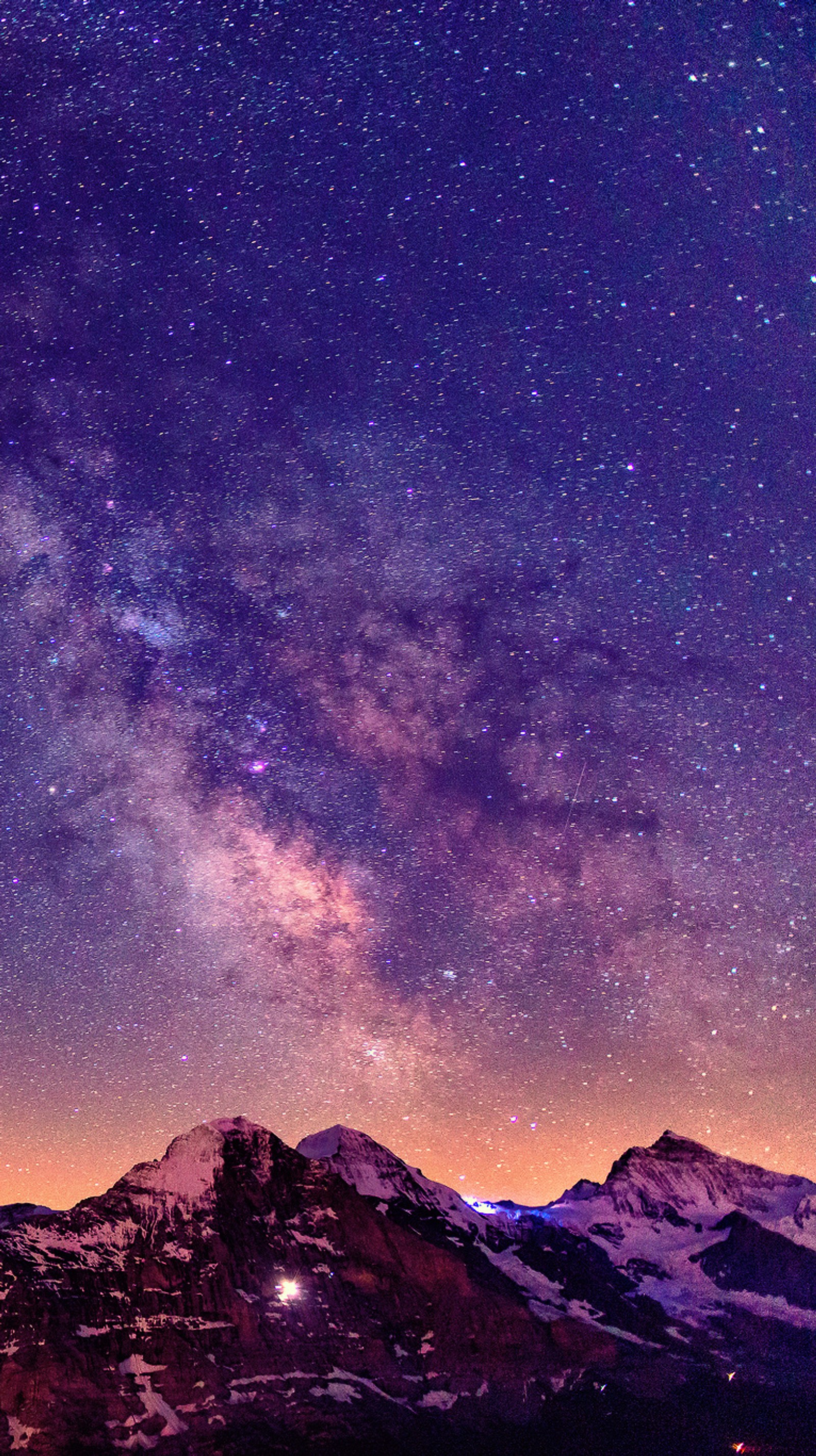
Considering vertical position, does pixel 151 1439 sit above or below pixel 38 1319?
below

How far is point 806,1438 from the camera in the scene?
181375mm

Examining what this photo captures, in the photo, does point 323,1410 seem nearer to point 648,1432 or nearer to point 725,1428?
point 648,1432

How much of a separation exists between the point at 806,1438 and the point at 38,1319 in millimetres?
120549

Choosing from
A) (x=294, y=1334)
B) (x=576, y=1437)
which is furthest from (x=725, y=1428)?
(x=294, y=1334)

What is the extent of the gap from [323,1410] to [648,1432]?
5206 centimetres

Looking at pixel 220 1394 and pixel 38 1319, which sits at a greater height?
pixel 38 1319

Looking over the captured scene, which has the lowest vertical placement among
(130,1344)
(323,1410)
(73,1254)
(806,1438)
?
(806,1438)

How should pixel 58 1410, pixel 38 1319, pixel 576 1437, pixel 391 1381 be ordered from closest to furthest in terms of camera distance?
1. pixel 58 1410
2. pixel 38 1319
3. pixel 576 1437
4. pixel 391 1381

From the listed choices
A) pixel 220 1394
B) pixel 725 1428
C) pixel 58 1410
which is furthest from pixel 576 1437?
pixel 58 1410

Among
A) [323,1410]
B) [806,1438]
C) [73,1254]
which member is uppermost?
[73,1254]

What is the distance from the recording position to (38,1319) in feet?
543

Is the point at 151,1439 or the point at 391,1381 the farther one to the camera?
the point at 391,1381

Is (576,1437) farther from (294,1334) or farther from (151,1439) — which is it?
(151,1439)

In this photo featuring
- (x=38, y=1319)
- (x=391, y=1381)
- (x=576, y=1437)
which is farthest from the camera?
(x=391, y=1381)
